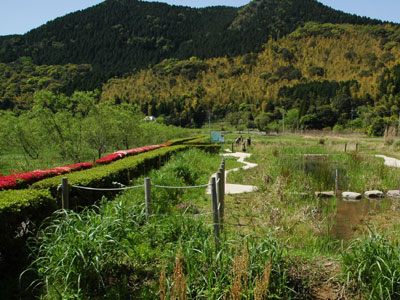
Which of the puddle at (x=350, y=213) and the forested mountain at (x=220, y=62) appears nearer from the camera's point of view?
the puddle at (x=350, y=213)

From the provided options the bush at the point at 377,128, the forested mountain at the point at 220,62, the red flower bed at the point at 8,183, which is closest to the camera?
the red flower bed at the point at 8,183

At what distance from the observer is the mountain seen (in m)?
129

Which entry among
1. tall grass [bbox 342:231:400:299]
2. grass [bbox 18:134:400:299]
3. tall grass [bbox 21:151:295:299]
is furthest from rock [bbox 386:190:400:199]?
tall grass [bbox 21:151:295:299]

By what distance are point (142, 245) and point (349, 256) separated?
8.18ft

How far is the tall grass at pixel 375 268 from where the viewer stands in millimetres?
2855

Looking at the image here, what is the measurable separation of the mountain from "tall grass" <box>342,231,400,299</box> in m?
113

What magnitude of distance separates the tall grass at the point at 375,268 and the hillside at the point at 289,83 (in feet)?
163

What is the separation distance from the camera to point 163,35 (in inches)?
5974

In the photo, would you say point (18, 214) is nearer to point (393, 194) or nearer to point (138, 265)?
point (138, 265)

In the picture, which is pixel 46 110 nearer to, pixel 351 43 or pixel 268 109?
pixel 268 109

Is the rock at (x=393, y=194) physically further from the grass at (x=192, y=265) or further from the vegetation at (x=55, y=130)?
the vegetation at (x=55, y=130)

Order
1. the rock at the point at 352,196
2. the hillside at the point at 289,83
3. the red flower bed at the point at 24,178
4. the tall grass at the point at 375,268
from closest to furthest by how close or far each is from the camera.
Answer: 1. the tall grass at the point at 375,268
2. the red flower bed at the point at 24,178
3. the rock at the point at 352,196
4. the hillside at the point at 289,83

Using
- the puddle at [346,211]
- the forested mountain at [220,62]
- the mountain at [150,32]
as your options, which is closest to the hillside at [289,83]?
the forested mountain at [220,62]

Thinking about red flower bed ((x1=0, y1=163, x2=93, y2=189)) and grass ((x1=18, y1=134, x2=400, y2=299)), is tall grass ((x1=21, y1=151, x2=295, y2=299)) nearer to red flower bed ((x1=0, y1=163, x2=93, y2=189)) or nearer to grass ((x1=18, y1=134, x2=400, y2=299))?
grass ((x1=18, y1=134, x2=400, y2=299))
